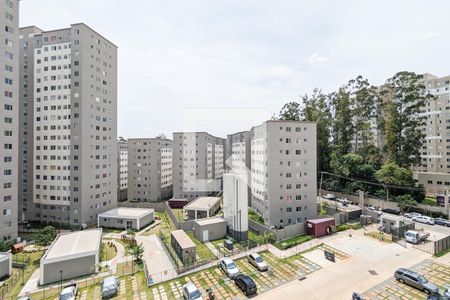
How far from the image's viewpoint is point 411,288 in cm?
1995

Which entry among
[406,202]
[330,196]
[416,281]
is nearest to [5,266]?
[416,281]

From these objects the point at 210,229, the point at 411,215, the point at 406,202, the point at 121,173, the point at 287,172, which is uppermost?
the point at 287,172

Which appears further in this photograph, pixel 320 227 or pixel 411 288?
pixel 320 227

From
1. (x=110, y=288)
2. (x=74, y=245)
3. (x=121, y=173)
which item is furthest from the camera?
(x=121, y=173)

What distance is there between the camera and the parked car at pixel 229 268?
22.5 m

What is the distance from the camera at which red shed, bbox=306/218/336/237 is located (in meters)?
33.1

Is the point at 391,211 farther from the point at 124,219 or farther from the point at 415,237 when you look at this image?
the point at 124,219

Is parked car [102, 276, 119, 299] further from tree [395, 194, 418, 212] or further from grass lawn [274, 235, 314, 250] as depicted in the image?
tree [395, 194, 418, 212]

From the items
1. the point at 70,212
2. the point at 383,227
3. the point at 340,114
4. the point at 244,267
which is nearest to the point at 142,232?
the point at 70,212

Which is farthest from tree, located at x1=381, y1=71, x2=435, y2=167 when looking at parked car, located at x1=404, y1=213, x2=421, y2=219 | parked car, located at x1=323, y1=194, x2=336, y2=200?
parked car, located at x1=323, y1=194, x2=336, y2=200

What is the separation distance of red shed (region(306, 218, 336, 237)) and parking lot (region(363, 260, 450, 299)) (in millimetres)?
11079

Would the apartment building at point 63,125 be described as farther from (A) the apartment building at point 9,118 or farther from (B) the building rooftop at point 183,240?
(B) the building rooftop at point 183,240

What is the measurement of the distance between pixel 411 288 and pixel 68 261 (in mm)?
32338

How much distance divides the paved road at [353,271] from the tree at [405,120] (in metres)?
28.1
